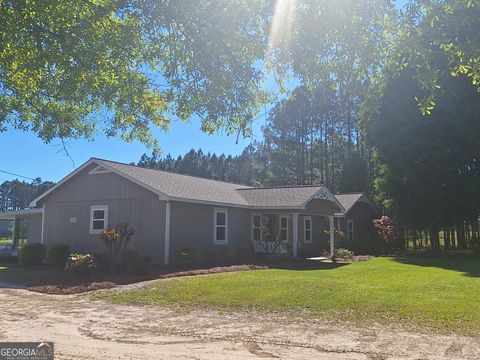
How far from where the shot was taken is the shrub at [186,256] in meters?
20.1

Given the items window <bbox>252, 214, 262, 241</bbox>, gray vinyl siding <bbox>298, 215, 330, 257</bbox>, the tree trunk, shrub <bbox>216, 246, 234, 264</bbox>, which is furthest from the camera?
the tree trunk

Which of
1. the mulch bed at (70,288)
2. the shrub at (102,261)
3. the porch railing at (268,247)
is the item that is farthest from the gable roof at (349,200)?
the mulch bed at (70,288)

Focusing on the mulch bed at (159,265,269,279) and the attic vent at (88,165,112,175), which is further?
the attic vent at (88,165,112,175)

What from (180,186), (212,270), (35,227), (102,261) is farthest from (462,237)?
(35,227)

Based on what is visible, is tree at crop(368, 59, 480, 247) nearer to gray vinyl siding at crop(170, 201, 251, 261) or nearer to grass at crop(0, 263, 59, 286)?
gray vinyl siding at crop(170, 201, 251, 261)

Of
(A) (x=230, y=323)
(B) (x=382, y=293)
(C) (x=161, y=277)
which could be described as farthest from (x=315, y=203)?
(A) (x=230, y=323)

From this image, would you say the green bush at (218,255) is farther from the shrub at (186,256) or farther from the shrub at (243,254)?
the shrub at (186,256)

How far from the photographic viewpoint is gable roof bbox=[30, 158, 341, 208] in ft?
69.7

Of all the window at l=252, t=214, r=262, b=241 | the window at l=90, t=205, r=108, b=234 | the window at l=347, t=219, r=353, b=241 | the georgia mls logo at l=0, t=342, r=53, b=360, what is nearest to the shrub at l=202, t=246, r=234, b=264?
the window at l=252, t=214, r=262, b=241

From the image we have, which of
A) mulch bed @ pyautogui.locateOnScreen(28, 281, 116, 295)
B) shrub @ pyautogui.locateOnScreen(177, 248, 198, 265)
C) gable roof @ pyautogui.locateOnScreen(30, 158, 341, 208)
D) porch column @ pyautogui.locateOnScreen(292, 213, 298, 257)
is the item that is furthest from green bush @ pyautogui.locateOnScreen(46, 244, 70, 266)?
porch column @ pyautogui.locateOnScreen(292, 213, 298, 257)

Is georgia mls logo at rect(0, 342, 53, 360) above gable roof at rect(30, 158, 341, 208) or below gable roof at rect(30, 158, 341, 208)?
below

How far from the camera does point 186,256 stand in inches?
790

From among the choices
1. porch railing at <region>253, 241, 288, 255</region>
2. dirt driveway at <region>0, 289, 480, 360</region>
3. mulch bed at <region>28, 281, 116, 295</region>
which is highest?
porch railing at <region>253, 241, 288, 255</region>

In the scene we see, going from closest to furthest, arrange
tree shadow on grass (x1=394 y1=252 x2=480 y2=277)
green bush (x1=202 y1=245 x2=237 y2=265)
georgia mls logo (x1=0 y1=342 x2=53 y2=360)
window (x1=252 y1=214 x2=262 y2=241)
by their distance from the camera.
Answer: georgia mls logo (x1=0 y1=342 x2=53 y2=360)
tree shadow on grass (x1=394 y1=252 x2=480 y2=277)
green bush (x1=202 y1=245 x2=237 y2=265)
window (x1=252 y1=214 x2=262 y2=241)
